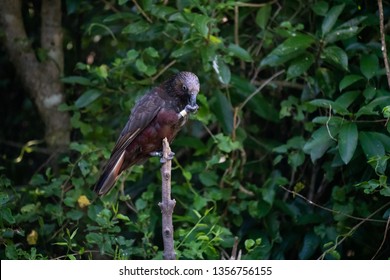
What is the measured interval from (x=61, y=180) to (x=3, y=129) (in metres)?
1.91

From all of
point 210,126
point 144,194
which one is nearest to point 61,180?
point 144,194

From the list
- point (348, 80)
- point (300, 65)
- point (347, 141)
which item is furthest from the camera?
point (300, 65)

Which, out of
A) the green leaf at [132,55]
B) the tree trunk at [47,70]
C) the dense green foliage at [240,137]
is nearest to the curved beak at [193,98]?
the dense green foliage at [240,137]

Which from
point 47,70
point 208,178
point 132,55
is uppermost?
point 132,55

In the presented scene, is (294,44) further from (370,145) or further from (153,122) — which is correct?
(153,122)

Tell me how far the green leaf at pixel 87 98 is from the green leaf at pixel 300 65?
1306mm

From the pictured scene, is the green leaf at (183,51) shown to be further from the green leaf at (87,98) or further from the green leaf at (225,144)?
the green leaf at (87,98)

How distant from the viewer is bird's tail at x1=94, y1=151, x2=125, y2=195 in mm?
5246

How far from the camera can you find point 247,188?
5.95m

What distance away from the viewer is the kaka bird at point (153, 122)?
5.25m

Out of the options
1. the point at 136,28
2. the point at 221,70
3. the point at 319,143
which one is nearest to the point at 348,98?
the point at 319,143

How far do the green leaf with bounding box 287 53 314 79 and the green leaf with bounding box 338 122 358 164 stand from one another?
57cm

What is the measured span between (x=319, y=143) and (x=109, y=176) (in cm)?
124

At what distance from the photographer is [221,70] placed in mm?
5559
